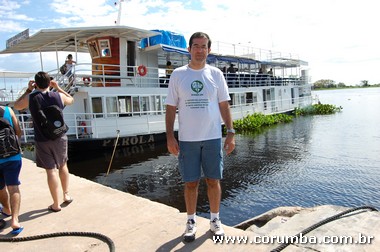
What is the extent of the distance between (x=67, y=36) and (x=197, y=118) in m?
13.2

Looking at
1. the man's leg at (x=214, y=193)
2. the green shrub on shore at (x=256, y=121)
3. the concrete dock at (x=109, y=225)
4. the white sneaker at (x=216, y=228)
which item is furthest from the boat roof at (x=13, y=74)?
the white sneaker at (x=216, y=228)

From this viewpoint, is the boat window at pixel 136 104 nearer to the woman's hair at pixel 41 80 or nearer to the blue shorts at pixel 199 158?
the woman's hair at pixel 41 80

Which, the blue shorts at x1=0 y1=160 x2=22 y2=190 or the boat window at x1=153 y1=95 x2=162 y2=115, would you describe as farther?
the boat window at x1=153 y1=95 x2=162 y2=115

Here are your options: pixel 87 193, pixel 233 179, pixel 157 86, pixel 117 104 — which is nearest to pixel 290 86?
pixel 157 86

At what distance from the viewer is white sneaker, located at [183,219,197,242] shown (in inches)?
124

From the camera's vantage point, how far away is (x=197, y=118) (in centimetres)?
320

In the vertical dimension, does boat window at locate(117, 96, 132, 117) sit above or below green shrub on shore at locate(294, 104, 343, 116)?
above

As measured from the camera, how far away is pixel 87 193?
5.01 metres

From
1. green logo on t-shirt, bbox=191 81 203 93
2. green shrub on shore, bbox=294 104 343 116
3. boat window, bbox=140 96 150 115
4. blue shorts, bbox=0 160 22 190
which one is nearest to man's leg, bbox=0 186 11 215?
blue shorts, bbox=0 160 22 190

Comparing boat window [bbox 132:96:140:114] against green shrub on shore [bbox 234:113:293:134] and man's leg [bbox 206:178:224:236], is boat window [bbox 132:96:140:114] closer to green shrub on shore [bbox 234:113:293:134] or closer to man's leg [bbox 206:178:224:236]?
green shrub on shore [bbox 234:113:293:134]

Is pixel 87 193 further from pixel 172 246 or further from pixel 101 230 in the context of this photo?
pixel 172 246

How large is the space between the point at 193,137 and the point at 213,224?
0.97m

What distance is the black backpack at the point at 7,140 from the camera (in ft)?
→ 11.9

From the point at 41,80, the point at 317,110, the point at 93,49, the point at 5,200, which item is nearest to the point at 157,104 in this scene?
the point at 93,49
